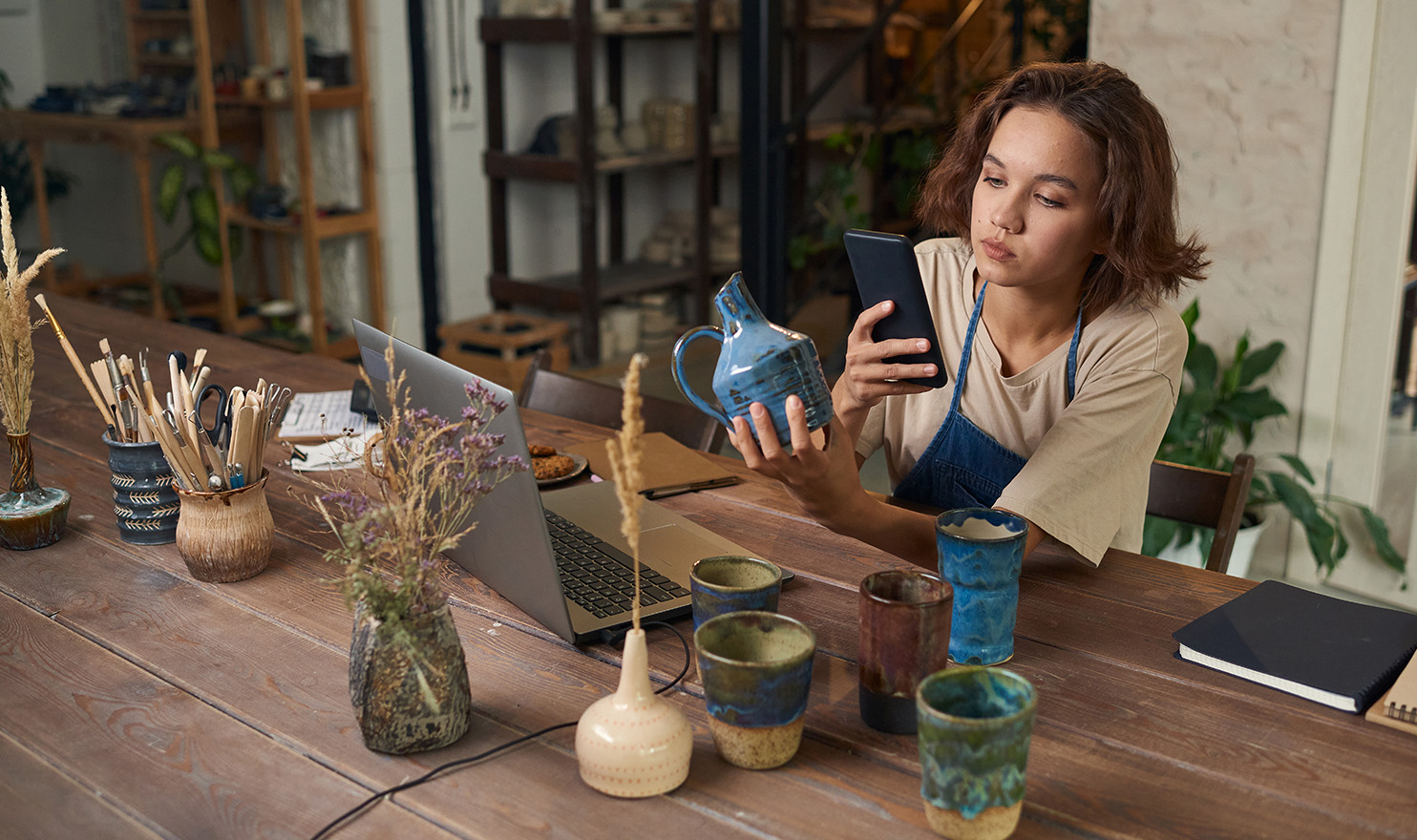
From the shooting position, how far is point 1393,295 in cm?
267

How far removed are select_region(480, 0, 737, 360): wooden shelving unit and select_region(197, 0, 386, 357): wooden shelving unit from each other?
1.55 ft

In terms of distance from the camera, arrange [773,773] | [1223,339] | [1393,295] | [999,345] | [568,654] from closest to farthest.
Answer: [773,773] → [568,654] → [999,345] → [1393,295] → [1223,339]

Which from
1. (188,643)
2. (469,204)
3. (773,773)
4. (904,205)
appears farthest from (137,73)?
(773,773)

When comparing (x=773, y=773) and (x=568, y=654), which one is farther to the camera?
(x=568, y=654)

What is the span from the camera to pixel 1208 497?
62.4 inches

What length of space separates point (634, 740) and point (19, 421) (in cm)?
100

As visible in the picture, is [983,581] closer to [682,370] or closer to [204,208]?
[682,370]

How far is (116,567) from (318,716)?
488mm

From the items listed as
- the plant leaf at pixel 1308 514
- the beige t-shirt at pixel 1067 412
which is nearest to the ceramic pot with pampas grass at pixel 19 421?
the beige t-shirt at pixel 1067 412

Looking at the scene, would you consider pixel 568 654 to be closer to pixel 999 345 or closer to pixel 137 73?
pixel 999 345

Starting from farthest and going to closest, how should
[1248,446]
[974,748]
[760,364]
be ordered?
[1248,446] < [760,364] < [974,748]

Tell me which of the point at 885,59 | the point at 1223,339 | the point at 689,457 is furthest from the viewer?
the point at 885,59

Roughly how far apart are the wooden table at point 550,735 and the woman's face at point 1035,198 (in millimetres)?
361

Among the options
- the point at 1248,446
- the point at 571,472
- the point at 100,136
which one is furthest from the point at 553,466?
the point at 100,136
